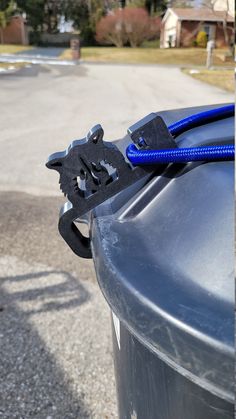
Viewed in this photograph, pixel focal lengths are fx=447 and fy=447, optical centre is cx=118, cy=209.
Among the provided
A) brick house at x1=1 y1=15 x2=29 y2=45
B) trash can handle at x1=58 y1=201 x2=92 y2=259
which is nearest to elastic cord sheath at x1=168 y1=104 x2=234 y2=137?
trash can handle at x1=58 y1=201 x2=92 y2=259

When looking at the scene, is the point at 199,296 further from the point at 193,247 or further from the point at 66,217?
the point at 66,217

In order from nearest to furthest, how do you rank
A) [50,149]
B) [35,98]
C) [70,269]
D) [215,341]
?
[215,341]
[70,269]
[50,149]
[35,98]

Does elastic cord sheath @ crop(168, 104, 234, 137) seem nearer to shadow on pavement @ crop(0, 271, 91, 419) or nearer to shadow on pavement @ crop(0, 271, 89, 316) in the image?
shadow on pavement @ crop(0, 271, 91, 419)

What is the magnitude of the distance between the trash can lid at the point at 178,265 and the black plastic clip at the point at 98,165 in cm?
7

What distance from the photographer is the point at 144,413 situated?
0.98m

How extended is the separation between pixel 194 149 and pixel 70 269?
1.98 meters

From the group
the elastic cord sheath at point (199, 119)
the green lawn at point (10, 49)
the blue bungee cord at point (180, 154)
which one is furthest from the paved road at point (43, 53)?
the blue bungee cord at point (180, 154)

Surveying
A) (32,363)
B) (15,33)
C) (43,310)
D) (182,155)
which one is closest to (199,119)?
(182,155)

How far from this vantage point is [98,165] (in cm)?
90

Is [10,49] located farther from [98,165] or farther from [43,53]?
[98,165]

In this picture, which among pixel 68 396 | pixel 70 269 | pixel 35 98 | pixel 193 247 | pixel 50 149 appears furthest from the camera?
pixel 35 98

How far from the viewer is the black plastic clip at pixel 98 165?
2.95 feet

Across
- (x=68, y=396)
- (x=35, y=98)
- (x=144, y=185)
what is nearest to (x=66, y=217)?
(x=144, y=185)

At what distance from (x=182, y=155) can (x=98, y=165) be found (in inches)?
6.7
